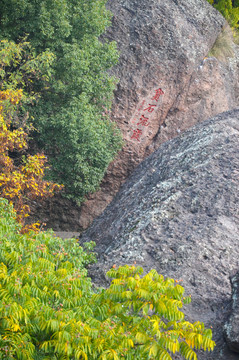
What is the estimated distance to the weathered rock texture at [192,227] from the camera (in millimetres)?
6270

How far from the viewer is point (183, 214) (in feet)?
25.4

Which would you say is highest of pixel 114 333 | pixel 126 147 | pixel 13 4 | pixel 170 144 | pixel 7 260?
pixel 114 333

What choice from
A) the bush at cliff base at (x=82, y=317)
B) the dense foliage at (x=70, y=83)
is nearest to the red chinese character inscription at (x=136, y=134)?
the dense foliage at (x=70, y=83)

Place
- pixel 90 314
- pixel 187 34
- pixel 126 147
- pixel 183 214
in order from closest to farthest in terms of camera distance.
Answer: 1. pixel 90 314
2. pixel 183 214
3. pixel 126 147
4. pixel 187 34

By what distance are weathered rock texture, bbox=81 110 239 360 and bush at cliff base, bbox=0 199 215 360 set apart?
163 cm

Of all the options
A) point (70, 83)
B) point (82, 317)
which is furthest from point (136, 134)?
point (82, 317)

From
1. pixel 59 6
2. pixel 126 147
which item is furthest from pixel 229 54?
pixel 59 6

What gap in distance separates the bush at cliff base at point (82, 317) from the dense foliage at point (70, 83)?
7.36m

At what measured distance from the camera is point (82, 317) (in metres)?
3.95

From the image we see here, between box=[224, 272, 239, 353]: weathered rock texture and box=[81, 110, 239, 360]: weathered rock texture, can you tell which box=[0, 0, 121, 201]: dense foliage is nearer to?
box=[81, 110, 239, 360]: weathered rock texture

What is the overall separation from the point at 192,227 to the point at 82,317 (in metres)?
3.80

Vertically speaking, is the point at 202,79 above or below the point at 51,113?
above

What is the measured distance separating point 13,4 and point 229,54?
32.1 feet

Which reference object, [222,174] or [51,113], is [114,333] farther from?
[51,113]
